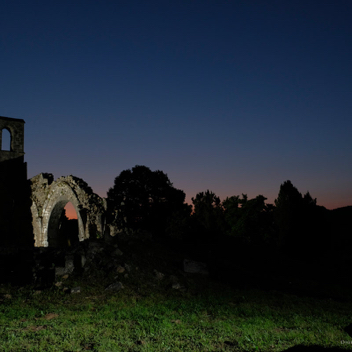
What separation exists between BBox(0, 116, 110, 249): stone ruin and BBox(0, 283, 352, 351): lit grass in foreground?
15793 mm

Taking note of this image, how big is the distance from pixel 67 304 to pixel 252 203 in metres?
21.9

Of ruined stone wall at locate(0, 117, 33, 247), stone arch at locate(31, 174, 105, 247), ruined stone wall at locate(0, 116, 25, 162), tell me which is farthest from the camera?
ruined stone wall at locate(0, 116, 25, 162)

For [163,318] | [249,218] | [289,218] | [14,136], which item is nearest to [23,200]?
[14,136]

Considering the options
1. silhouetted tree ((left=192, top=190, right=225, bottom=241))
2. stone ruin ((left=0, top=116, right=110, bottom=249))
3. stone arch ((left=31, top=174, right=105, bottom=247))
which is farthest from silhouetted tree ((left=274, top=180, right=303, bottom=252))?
stone ruin ((left=0, top=116, right=110, bottom=249))

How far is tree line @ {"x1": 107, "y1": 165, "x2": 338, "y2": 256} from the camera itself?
20469 millimetres

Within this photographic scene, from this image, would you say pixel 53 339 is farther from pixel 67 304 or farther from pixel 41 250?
pixel 41 250

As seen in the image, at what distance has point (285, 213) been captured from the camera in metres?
21.3

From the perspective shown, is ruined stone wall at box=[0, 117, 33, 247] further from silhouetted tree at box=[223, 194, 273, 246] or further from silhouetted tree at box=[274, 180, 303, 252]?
silhouetted tree at box=[274, 180, 303, 252]

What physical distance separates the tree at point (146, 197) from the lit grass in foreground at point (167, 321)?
69.6ft

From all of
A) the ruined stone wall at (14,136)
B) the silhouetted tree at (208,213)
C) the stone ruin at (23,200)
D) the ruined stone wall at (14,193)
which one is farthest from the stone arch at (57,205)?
the silhouetted tree at (208,213)

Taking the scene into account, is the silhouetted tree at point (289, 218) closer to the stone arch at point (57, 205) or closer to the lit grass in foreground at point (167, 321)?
the stone arch at point (57, 205)

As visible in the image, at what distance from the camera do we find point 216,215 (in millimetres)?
28359

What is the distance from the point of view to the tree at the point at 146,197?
2966 centimetres

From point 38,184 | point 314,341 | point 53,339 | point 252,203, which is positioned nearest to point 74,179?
point 38,184
